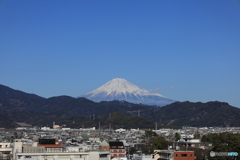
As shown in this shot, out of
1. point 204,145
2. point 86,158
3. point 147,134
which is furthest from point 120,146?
point 147,134

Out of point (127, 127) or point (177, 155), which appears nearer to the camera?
point (177, 155)

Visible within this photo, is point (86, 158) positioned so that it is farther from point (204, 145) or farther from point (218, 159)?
point (204, 145)

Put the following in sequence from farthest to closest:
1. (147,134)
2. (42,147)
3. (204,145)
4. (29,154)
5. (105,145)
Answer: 1. (147,134)
2. (204,145)
3. (105,145)
4. (42,147)
5. (29,154)

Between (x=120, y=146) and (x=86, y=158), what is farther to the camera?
(x=120, y=146)

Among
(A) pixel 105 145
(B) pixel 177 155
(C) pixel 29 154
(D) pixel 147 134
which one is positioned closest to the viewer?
(C) pixel 29 154

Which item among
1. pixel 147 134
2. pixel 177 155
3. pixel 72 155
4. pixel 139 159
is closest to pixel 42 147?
pixel 72 155

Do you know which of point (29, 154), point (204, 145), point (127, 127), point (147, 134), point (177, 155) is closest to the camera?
point (29, 154)

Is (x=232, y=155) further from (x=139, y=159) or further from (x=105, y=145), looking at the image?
(x=105, y=145)

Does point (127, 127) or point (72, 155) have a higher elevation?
point (127, 127)

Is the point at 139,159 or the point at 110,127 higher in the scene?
the point at 110,127
